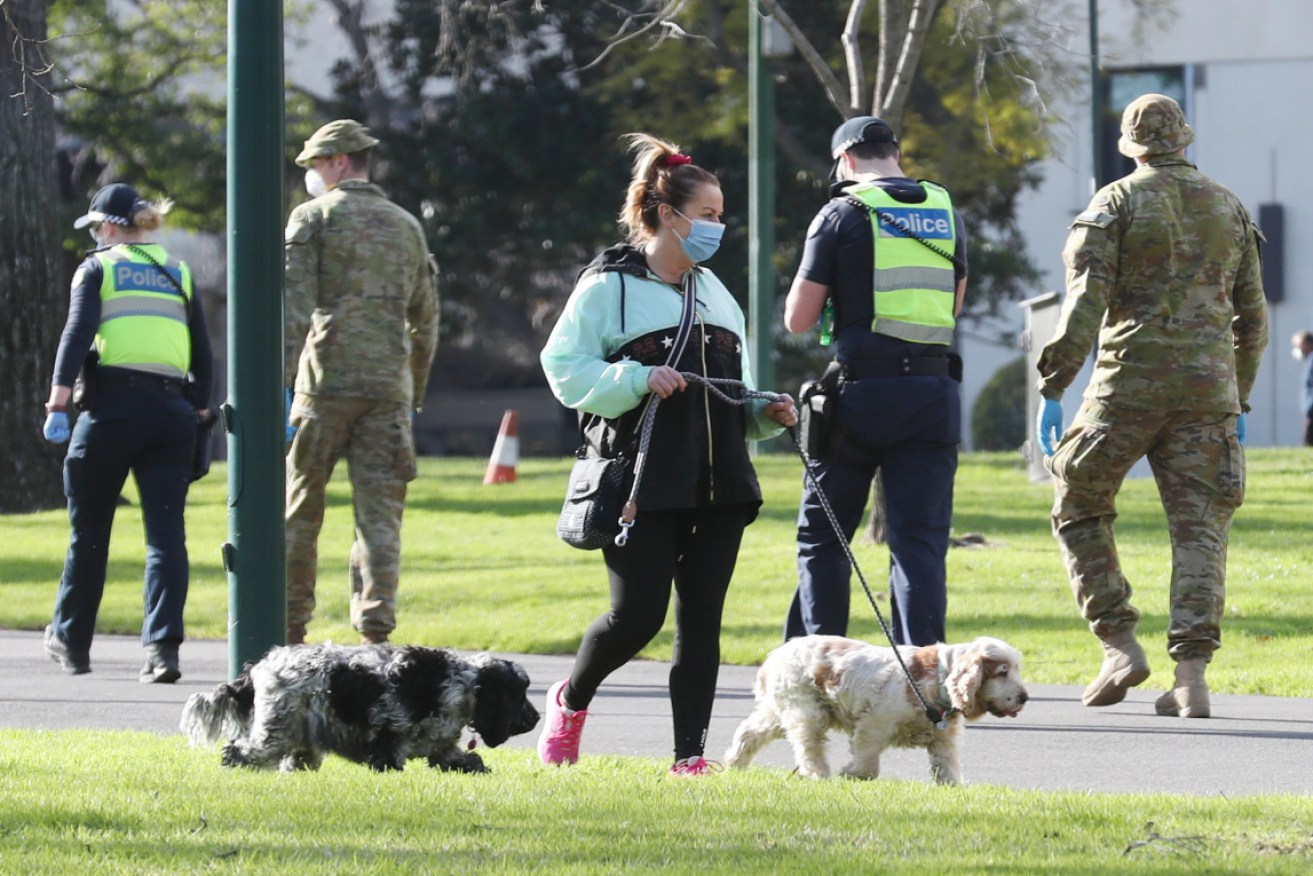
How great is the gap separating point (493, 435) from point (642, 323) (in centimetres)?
3192

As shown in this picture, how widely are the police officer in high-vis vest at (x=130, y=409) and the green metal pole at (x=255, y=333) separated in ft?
5.34

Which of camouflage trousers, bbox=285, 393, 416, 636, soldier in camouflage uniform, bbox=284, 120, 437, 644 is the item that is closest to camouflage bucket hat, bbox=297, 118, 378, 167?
soldier in camouflage uniform, bbox=284, 120, 437, 644

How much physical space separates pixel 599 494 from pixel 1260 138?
34287 millimetres

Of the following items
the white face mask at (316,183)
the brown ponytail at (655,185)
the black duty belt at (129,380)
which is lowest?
the black duty belt at (129,380)

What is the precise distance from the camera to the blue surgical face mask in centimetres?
593

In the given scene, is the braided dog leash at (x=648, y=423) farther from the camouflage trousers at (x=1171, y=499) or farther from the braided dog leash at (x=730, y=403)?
the camouflage trousers at (x=1171, y=499)

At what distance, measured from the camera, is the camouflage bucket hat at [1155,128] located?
7.47 metres

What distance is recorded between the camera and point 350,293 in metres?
8.73

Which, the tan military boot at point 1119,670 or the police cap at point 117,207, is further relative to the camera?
the police cap at point 117,207

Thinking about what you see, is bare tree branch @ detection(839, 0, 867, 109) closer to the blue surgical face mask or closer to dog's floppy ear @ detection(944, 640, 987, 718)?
the blue surgical face mask

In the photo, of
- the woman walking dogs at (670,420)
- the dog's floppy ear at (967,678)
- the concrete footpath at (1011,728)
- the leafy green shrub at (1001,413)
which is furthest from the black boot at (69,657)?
the leafy green shrub at (1001,413)

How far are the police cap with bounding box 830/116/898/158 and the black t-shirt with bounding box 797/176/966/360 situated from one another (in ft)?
0.51

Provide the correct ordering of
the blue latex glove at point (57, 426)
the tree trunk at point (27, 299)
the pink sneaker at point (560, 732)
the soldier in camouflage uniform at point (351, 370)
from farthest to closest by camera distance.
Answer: the tree trunk at point (27, 299)
the soldier in camouflage uniform at point (351, 370)
the blue latex glove at point (57, 426)
the pink sneaker at point (560, 732)

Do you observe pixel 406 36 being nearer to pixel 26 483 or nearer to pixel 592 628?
pixel 26 483
